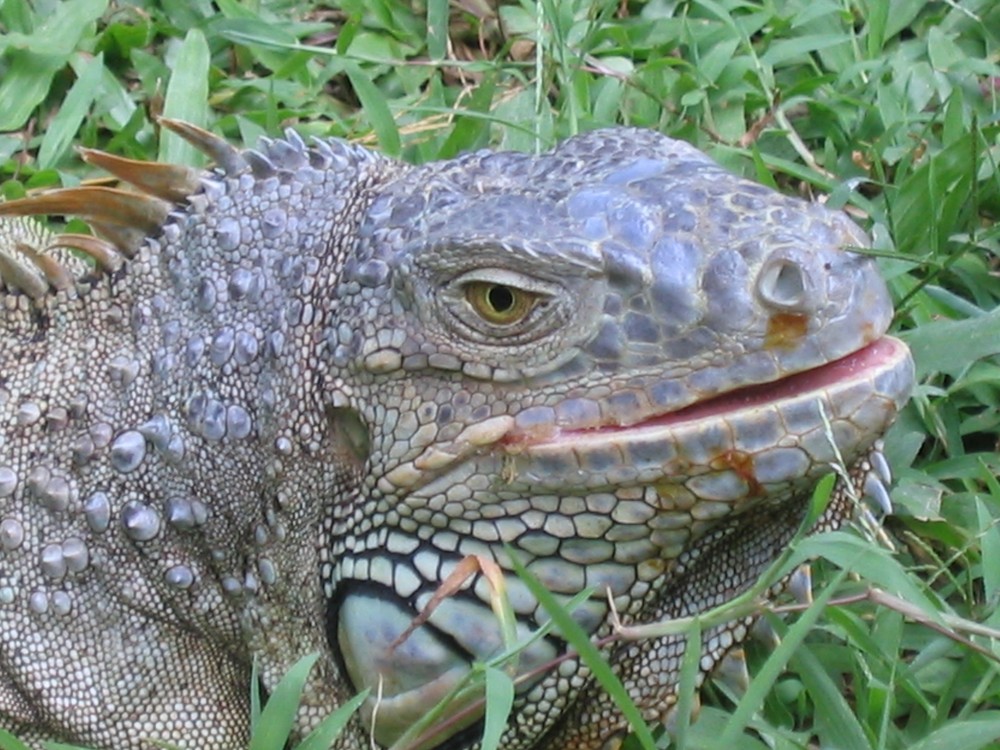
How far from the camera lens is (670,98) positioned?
606 centimetres

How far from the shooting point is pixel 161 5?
6.45 m

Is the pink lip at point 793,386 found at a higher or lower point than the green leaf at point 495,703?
higher

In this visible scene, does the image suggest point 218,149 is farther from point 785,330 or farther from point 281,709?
point 785,330

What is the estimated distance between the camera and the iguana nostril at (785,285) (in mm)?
3146

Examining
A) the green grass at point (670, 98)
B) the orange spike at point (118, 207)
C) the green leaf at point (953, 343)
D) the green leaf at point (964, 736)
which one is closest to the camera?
the green leaf at point (964, 736)

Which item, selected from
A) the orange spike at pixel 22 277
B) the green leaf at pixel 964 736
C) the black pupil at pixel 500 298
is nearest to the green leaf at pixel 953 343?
the green leaf at pixel 964 736

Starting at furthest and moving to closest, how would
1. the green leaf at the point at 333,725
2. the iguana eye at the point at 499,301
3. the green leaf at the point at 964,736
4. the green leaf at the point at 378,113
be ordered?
Result: the green leaf at the point at 378,113 → the green leaf at the point at 964,736 → the green leaf at the point at 333,725 → the iguana eye at the point at 499,301

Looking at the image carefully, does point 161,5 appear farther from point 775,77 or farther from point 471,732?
point 471,732

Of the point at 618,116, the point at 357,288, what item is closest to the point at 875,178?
the point at 618,116

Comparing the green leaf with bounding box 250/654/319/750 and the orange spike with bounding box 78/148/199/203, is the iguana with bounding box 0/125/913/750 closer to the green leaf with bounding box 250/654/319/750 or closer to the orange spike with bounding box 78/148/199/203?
the orange spike with bounding box 78/148/199/203

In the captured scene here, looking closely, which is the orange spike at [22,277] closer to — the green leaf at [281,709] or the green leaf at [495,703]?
the green leaf at [281,709]

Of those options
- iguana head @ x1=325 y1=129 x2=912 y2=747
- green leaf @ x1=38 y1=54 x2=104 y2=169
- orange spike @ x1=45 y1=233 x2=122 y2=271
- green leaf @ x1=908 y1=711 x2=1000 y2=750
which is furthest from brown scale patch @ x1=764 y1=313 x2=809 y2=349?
green leaf @ x1=38 y1=54 x2=104 y2=169

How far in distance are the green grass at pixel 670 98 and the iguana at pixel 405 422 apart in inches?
62.9

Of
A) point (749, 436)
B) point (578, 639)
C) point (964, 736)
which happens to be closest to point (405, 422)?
point (578, 639)
